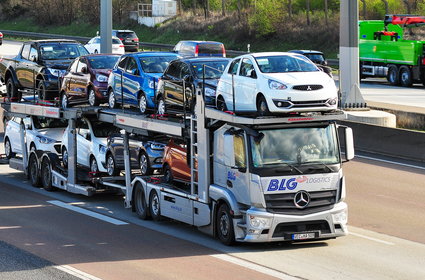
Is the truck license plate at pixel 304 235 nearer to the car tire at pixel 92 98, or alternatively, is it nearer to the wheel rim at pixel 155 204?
the wheel rim at pixel 155 204

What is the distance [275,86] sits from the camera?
→ 52.7ft

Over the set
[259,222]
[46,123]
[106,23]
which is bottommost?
[259,222]

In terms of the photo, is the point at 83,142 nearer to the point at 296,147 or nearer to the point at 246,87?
the point at 246,87

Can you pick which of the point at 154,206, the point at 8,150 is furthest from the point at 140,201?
the point at 8,150

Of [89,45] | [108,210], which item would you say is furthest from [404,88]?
[108,210]

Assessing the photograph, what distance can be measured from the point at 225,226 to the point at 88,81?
29.4ft

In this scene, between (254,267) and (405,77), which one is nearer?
(254,267)

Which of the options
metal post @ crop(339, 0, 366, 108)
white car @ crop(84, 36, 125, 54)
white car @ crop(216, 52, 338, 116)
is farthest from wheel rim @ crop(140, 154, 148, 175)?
white car @ crop(84, 36, 125, 54)

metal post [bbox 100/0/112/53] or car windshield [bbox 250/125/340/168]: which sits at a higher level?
metal post [bbox 100/0/112/53]

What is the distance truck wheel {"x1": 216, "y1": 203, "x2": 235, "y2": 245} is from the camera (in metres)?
15.8

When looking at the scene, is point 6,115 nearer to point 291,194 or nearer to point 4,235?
point 4,235

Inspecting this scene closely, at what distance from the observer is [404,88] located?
46.0 meters

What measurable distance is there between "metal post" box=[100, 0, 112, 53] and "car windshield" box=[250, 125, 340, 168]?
2223 cm

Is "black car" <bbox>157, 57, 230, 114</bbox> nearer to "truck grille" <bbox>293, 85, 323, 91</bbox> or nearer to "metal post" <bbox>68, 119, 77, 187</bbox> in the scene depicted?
"truck grille" <bbox>293, 85, 323, 91</bbox>
